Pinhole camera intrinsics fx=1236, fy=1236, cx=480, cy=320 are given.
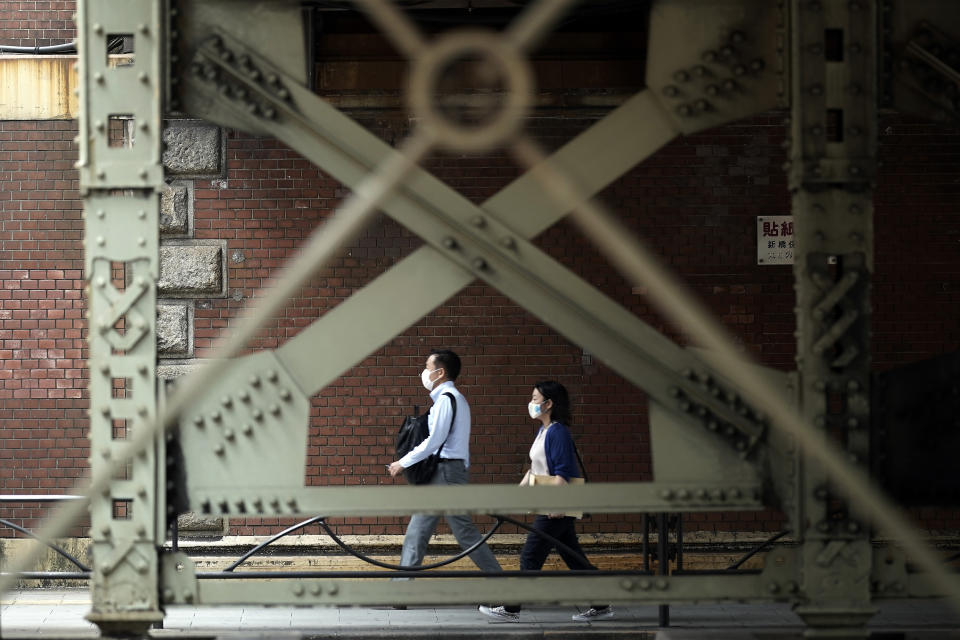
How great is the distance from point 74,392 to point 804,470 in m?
7.61

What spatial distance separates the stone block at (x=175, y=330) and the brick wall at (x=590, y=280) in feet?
0.40

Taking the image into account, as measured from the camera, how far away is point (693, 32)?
20.1 ft

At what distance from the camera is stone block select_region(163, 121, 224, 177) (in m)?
11.2

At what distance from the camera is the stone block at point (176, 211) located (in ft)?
37.0

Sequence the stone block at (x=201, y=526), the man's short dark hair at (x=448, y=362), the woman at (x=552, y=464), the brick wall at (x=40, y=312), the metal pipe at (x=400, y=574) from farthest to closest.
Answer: the brick wall at (x=40, y=312)
the stone block at (x=201, y=526)
the man's short dark hair at (x=448, y=362)
the woman at (x=552, y=464)
the metal pipe at (x=400, y=574)

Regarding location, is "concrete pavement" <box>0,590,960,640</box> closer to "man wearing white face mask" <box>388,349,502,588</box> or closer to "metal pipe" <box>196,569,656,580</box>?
"metal pipe" <box>196,569,656,580</box>

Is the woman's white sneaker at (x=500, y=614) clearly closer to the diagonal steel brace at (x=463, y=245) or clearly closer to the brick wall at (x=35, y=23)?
the diagonal steel brace at (x=463, y=245)

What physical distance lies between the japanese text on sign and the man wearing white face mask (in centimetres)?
326

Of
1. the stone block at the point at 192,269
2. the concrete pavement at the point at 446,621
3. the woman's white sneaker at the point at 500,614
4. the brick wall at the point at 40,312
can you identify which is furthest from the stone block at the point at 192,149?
the woman's white sneaker at the point at 500,614

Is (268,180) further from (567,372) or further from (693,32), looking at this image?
(693,32)

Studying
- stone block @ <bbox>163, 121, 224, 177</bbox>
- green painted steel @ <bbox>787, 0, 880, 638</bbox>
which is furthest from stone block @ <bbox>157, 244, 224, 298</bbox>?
green painted steel @ <bbox>787, 0, 880, 638</bbox>

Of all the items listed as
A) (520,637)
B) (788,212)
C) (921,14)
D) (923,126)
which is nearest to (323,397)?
(520,637)

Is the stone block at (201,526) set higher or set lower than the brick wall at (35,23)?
→ lower

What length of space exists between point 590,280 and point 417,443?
2.51 m
